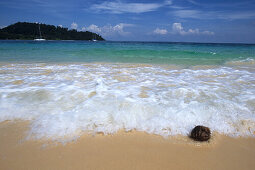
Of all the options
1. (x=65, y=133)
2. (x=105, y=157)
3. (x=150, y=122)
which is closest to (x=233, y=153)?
(x=150, y=122)

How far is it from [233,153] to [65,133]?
2.21m

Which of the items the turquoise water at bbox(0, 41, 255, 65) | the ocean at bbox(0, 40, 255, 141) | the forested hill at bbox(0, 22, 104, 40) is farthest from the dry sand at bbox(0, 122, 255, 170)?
the forested hill at bbox(0, 22, 104, 40)

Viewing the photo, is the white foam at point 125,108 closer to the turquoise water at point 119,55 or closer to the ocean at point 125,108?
the ocean at point 125,108

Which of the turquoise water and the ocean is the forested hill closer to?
the turquoise water

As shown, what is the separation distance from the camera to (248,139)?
215 centimetres

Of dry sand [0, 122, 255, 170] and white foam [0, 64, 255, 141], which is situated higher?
white foam [0, 64, 255, 141]

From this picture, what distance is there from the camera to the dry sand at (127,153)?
5.51 feet

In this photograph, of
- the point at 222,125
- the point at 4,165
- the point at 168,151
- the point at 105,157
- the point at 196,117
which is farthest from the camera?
the point at 196,117

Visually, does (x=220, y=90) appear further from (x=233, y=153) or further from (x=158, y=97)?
(x=233, y=153)

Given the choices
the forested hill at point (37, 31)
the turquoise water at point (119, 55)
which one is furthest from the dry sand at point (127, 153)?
the forested hill at point (37, 31)

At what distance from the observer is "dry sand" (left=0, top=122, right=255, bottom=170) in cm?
168

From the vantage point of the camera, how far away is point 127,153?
185 cm

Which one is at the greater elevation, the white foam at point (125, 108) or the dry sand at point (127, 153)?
the white foam at point (125, 108)

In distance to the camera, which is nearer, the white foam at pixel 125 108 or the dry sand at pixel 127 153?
the dry sand at pixel 127 153
